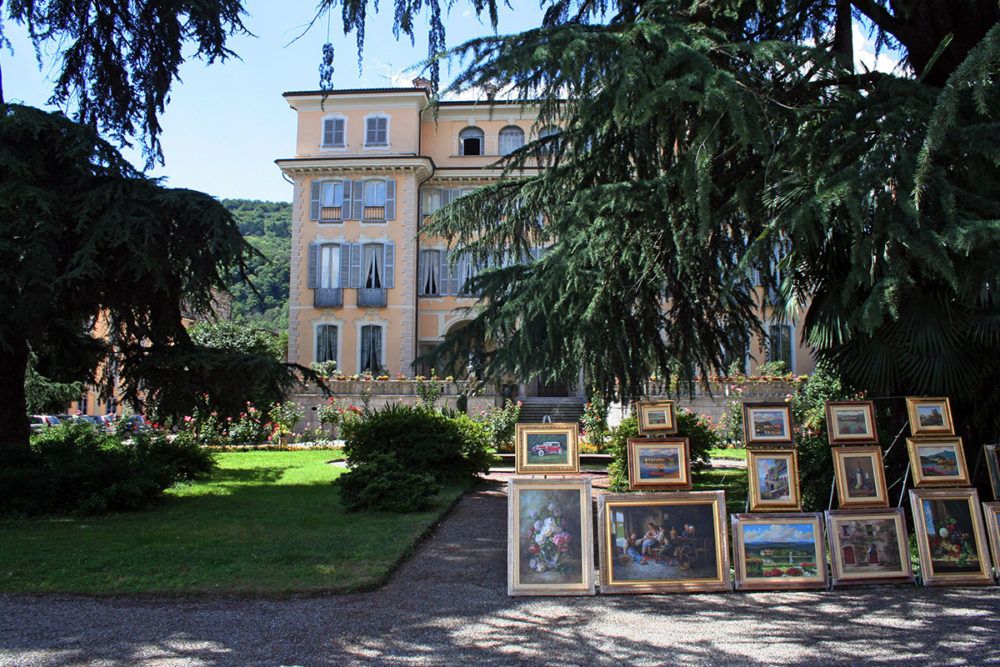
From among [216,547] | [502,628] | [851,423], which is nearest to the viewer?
[502,628]

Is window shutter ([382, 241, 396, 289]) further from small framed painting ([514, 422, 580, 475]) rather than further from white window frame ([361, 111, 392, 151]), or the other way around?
small framed painting ([514, 422, 580, 475])

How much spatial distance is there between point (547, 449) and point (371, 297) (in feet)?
75.8

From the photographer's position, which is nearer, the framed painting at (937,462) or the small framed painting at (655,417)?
the framed painting at (937,462)

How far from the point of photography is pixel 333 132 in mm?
29078

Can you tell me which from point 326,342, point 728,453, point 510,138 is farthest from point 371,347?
point 728,453

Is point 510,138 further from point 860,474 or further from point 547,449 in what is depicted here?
point 860,474

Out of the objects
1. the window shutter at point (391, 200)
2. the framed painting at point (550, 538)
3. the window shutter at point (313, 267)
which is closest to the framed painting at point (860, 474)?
the framed painting at point (550, 538)

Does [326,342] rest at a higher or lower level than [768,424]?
higher

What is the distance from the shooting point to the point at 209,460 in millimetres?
12555

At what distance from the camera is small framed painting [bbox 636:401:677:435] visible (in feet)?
21.2

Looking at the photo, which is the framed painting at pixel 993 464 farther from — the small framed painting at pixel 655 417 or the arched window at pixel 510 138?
the arched window at pixel 510 138

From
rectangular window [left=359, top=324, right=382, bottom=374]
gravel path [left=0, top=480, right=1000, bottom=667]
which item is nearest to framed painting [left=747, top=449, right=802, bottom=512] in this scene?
gravel path [left=0, top=480, right=1000, bottom=667]

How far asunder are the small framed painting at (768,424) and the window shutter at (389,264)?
75.9 ft

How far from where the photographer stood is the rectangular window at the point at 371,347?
2850 cm
